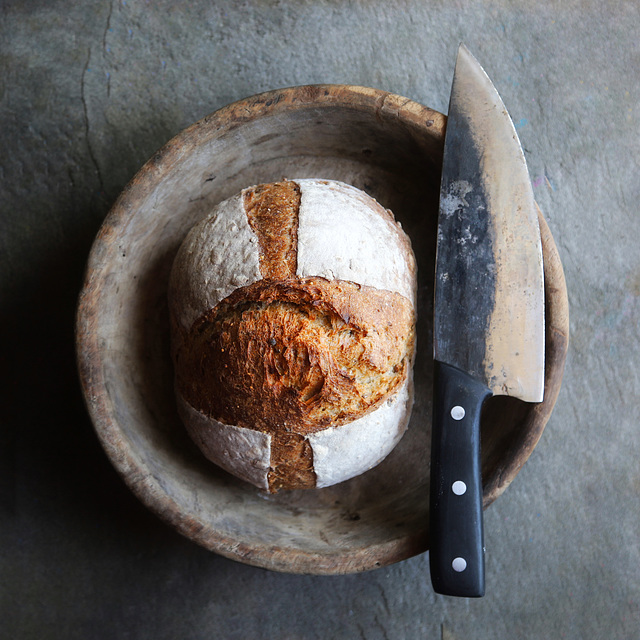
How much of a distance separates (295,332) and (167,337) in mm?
458

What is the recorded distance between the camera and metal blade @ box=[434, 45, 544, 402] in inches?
42.1

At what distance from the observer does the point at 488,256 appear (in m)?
1.08

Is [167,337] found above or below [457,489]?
above

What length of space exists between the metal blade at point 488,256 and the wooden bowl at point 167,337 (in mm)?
53

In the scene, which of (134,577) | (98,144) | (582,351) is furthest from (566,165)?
(134,577)

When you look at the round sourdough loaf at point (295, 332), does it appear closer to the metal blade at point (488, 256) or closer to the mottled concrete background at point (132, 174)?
the metal blade at point (488, 256)

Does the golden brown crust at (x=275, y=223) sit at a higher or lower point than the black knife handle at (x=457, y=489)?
higher

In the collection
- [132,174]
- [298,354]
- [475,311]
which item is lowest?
[298,354]

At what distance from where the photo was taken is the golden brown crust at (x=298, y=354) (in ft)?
3.27

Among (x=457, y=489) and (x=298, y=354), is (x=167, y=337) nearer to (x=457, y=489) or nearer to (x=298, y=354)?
(x=298, y=354)

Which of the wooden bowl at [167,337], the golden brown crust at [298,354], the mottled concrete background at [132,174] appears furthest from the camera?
the mottled concrete background at [132,174]

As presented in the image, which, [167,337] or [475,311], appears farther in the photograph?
[167,337]

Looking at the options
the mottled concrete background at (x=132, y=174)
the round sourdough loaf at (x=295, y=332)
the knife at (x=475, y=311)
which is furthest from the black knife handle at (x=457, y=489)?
the mottled concrete background at (x=132, y=174)

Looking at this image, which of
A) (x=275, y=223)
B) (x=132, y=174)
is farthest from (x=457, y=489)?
(x=132, y=174)
